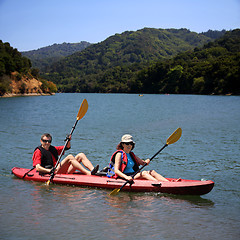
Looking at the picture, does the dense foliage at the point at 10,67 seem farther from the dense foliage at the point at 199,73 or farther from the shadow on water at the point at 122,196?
the shadow on water at the point at 122,196

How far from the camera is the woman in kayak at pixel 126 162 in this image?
780 cm

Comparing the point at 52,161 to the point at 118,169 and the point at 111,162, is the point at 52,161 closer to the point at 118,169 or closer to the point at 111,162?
the point at 111,162

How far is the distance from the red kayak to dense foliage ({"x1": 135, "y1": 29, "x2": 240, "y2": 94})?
77177 mm

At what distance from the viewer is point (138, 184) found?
7.97 metres

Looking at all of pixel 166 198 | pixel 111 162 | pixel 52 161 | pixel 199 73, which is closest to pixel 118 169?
pixel 111 162

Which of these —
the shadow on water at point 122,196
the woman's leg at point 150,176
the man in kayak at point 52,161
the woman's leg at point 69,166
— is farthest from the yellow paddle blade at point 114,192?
the woman's leg at point 69,166

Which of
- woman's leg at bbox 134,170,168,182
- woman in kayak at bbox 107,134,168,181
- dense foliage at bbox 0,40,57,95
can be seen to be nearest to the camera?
woman in kayak at bbox 107,134,168,181

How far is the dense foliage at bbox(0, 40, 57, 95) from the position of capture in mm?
83088

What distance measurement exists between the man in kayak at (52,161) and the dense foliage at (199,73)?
77062 mm

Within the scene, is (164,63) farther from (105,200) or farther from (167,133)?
(105,200)

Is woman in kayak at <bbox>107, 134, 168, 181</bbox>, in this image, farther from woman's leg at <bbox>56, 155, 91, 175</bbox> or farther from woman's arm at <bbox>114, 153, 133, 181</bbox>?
woman's leg at <bbox>56, 155, 91, 175</bbox>

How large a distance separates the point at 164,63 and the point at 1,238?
4664 inches

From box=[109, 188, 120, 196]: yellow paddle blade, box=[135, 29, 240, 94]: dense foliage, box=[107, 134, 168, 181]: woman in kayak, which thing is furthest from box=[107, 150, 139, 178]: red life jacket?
box=[135, 29, 240, 94]: dense foliage

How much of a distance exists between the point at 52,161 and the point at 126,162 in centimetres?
202
